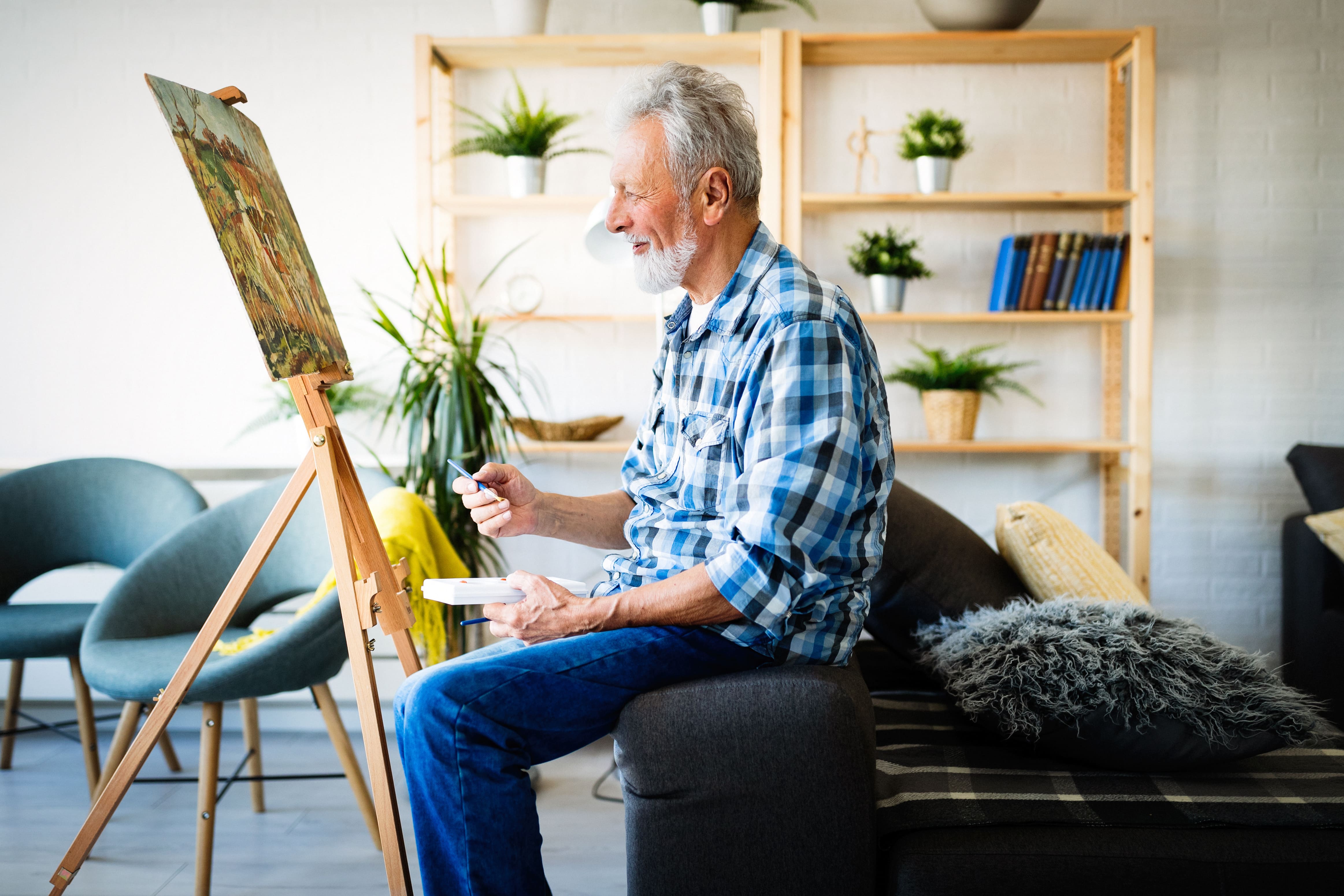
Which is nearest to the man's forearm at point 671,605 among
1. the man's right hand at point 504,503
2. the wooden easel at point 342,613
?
the man's right hand at point 504,503

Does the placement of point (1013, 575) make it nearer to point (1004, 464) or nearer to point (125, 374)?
point (1004, 464)

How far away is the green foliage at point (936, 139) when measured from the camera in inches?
114

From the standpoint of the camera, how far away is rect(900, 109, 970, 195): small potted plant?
2910mm

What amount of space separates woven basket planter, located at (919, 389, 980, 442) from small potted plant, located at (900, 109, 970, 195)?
60cm

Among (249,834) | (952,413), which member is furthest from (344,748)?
(952,413)

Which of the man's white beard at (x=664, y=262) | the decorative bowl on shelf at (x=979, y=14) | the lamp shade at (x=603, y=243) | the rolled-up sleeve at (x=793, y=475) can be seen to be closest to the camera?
the rolled-up sleeve at (x=793, y=475)

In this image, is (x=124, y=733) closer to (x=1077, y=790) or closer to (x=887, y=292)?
(x=1077, y=790)

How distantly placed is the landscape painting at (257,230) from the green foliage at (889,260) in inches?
65.7

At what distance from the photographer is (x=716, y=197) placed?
4.97 feet

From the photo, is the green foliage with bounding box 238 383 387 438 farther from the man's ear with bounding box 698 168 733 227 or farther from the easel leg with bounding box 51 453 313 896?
the man's ear with bounding box 698 168 733 227

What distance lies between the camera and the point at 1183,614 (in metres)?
3.18

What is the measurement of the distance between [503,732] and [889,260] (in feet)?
6.79

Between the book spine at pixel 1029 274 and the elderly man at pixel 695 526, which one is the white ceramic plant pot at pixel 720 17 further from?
the elderly man at pixel 695 526

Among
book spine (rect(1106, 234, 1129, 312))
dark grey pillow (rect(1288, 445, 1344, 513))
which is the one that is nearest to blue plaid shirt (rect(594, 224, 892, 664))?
book spine (rect(1106, 234, 1129, 312))
